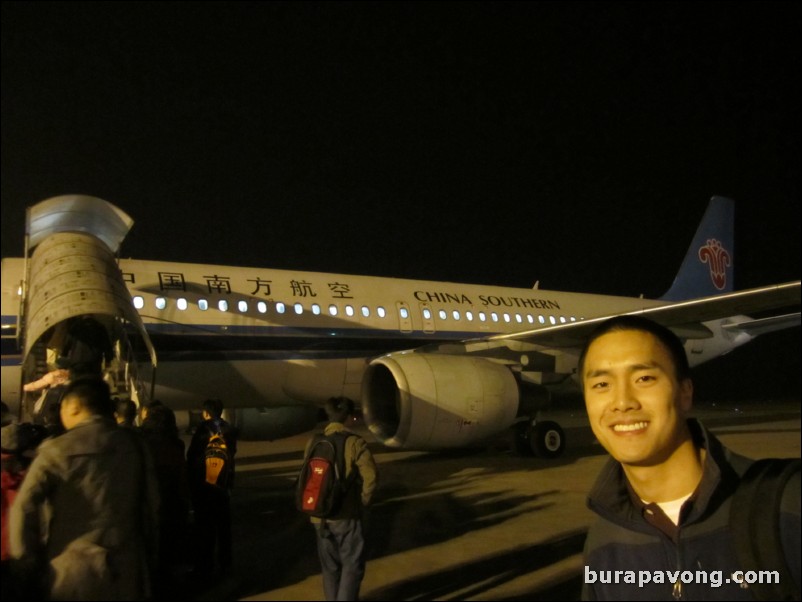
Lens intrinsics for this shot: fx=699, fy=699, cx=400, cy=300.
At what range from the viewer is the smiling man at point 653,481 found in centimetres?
139

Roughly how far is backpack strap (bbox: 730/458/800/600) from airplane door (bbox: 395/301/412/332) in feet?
34.6

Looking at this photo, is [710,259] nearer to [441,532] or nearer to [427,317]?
[427,317]

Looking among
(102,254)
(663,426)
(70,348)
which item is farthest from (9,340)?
(663,426)

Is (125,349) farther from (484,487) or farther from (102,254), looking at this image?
(484,487)

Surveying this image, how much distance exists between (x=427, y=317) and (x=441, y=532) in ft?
21.1

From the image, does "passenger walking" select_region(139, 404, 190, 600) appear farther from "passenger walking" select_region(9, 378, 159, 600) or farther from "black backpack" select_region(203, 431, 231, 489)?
"passenger walking" select_region(9, 378, 159, 600)

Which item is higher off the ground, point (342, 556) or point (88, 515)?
point (88, 515)

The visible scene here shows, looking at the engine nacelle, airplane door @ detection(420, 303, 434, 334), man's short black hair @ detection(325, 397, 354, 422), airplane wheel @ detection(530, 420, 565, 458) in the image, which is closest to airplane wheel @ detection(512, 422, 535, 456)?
airplane wheel @ detection(530, 420, 565, 458)

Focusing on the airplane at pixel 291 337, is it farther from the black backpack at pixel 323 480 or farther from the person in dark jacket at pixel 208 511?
the black backpack at pixel 323 480

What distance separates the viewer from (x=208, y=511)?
4867mm

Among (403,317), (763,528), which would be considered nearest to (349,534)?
(763,528)

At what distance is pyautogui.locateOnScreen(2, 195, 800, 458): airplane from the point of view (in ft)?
26.3

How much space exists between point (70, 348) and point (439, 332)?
6.18 meters

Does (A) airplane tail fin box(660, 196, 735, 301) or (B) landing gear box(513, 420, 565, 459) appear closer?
(B) landing gear box(513, 420, 565, 459)
